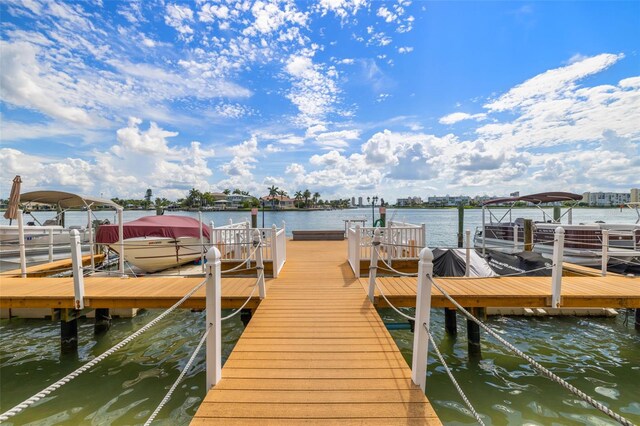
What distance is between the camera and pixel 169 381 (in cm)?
568

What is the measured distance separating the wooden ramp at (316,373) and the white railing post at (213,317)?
0.52 ft

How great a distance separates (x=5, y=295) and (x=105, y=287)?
5.37 feet

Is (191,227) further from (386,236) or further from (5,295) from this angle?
(386,236)

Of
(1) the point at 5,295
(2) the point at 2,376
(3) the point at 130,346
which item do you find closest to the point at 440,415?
(3) the point at 130,346

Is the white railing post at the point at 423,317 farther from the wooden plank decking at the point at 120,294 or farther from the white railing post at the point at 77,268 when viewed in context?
the white railing post at the point at 77,268

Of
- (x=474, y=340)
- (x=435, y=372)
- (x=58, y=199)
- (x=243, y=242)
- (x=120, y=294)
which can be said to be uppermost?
(x=58, y=199)

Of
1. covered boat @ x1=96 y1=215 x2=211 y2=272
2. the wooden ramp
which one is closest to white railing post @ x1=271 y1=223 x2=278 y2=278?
the wooden ramp

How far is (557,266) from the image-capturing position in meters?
A: 5.73

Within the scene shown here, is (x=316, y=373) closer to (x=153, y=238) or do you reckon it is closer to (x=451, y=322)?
(x=451, y=322)

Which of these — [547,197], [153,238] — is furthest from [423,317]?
[547,197]

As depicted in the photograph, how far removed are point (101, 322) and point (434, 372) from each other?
308 inches

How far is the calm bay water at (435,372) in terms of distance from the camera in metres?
4.76

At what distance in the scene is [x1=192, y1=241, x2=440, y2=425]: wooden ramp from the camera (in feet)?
9.95

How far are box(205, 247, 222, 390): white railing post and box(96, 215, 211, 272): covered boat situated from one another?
298 inches
